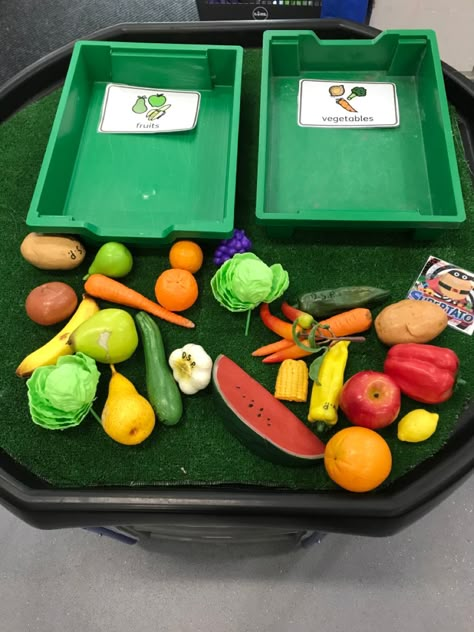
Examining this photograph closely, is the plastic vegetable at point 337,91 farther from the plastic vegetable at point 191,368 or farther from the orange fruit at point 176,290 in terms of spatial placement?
the plastic vegetable at point 191,368

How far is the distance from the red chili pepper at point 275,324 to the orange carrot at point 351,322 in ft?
0.19

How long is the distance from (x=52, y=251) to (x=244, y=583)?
795 mm

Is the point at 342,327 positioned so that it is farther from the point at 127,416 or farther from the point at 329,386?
the point at 127,416

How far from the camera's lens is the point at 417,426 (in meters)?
0.81

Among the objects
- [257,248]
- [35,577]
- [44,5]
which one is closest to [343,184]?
[257,248]

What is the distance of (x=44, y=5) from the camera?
194 centimetres

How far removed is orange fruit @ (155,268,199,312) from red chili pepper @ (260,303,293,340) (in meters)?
0.12

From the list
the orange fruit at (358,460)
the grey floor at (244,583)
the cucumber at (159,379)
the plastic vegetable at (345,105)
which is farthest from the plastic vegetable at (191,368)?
the plastic vegetable at (345,105)

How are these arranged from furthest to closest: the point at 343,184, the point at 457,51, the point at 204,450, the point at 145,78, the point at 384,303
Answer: the point at 457,51, the point at 145,78, the point at 343,184, the point at 384,303, the point at 204,450

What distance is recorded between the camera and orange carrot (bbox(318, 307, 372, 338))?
0.89 meters

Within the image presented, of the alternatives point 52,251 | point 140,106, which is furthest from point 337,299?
point 140,106

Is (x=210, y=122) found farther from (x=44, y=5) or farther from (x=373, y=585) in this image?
(x=44, y=5)

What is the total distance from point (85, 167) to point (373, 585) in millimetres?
1058

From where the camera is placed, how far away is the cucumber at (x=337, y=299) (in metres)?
0.91
